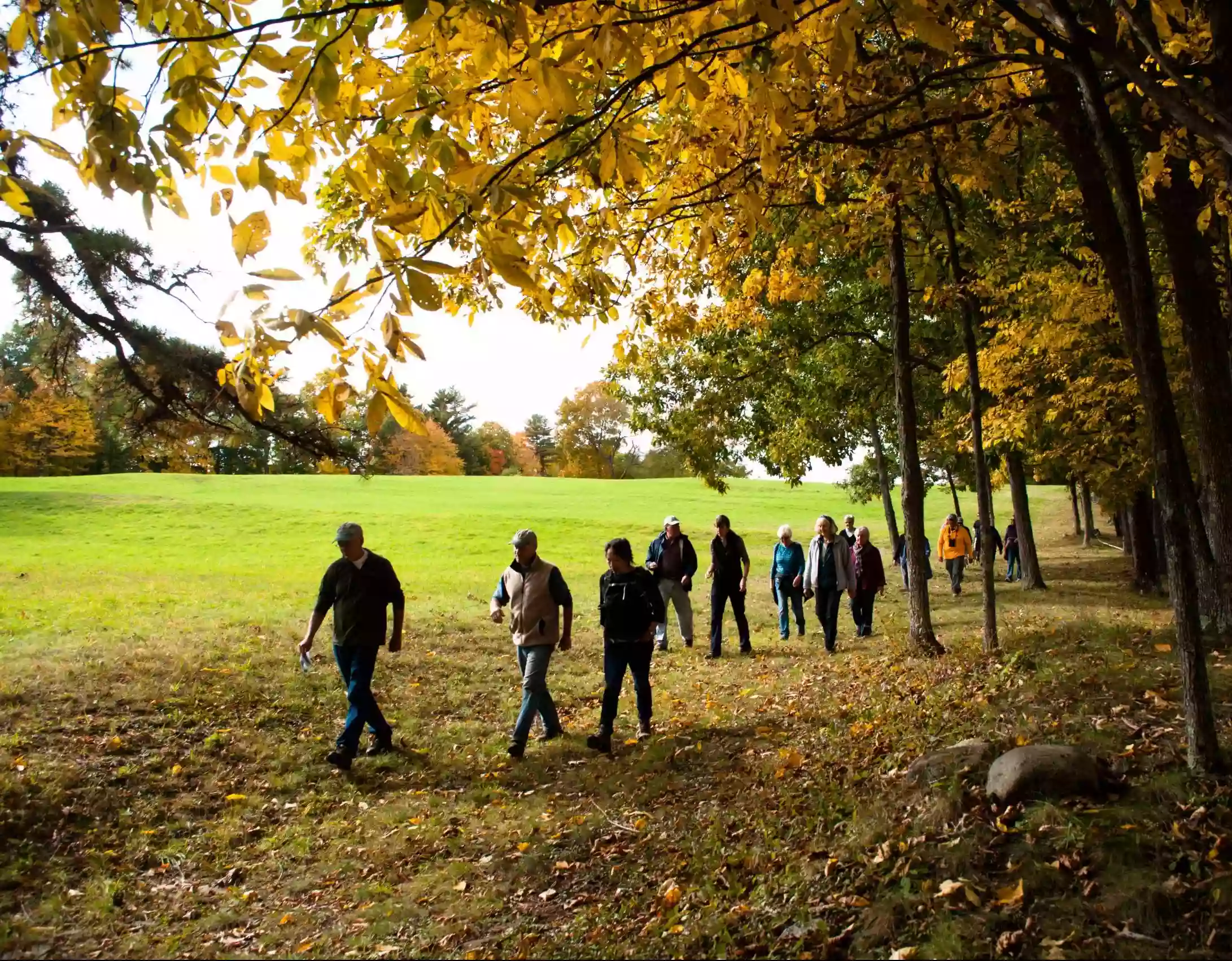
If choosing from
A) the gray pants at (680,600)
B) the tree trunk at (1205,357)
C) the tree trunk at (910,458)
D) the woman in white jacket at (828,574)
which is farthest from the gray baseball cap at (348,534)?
the tree trunk at (1205,357)

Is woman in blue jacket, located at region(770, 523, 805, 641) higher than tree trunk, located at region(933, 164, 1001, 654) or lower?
lower

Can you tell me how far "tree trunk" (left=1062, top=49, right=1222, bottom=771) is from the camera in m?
4.38

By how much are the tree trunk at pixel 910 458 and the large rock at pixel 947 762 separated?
183 inches

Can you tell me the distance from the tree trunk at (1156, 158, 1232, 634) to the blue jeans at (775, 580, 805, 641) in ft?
19.9

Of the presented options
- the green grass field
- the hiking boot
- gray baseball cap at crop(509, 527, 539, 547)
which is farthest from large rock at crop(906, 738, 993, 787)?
the hiking boot

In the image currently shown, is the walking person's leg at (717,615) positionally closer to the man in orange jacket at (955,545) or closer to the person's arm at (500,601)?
the person's arm at (500,601)

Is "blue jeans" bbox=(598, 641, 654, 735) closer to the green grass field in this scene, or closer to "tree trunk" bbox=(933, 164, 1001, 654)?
the green grass field

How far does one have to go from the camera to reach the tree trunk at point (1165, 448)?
4.38m

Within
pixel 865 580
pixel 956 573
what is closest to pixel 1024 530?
pixel 956 573

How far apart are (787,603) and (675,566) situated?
8.32ft

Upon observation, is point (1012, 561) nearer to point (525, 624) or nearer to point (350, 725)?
point (525, 624)

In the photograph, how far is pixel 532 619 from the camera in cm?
779

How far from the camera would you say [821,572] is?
12477 millimetres

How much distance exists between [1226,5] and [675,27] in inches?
122
